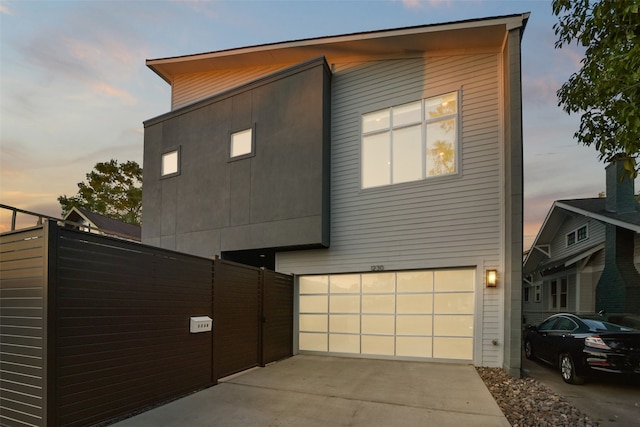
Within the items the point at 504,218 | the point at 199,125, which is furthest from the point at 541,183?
the point at 199,125

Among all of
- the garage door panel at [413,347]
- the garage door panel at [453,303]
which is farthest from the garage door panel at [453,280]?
the garage door panel at [413,347]

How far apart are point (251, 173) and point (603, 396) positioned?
8.78m

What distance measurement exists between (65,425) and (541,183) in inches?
755

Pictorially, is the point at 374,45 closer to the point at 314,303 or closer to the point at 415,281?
the point at 415,281

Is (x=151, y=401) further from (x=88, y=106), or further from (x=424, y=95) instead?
(x=88, y=106)

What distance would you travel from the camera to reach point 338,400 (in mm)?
5484

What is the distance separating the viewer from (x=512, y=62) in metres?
7.80

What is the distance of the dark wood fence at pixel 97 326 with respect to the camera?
3.86 meters

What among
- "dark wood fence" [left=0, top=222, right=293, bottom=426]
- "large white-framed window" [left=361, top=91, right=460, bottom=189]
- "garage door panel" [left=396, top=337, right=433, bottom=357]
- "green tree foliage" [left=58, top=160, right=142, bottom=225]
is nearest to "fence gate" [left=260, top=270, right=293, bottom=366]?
"dark wood fence" [left=0, top=222, right=293, bottom=426]

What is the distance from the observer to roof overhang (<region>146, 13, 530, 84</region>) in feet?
27.0

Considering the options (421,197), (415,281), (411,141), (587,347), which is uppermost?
(411,141)

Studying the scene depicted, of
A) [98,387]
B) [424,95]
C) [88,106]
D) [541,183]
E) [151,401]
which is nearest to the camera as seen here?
[98,387]

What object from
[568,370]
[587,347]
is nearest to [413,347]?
[568,370]

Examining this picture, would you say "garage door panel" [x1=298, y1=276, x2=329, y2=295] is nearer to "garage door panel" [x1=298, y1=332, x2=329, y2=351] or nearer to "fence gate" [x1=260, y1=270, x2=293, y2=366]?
"fence gate" [x1=260, y1=270, x2=293, y2=366]
